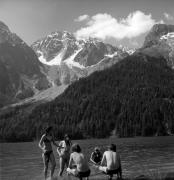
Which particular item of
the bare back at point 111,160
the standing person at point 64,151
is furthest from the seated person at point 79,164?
the standing person at point 64,151

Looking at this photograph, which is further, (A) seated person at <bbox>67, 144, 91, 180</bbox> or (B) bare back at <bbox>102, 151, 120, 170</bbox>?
(B) bare back at <bbox>102, 151, 120, 170</bbox>

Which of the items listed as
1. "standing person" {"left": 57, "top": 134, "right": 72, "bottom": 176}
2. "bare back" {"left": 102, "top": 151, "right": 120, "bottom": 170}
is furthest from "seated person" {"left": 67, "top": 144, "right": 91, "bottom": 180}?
"standing person" {"left": 57, "top": 134, "right": 72, "bottom": 176}

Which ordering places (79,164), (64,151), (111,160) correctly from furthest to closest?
(64,151) → (111,160) → (79,164)

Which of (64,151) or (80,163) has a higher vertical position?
(64,151)

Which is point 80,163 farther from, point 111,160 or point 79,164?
point 111,160

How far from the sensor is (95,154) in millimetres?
37156

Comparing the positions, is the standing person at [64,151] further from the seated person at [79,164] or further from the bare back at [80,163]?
the bare back at [80,163]

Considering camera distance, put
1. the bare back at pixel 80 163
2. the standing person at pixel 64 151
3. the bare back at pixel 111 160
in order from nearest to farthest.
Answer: the bare back at pixel 80 163 < the bare back at pixel 111 160 < the standing person at pixel 64 151

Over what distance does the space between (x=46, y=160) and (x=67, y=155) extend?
7.31ft

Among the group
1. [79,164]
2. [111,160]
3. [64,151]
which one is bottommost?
[79,164]

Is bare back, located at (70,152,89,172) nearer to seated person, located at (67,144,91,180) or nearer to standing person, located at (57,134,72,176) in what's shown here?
seated person, located at (67,144,91,180)

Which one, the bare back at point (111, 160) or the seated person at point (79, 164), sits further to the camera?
the bare back at point (111, 160)

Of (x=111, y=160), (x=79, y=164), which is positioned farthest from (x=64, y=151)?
(x=79, y=164)

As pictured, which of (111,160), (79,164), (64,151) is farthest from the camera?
(64,151)
